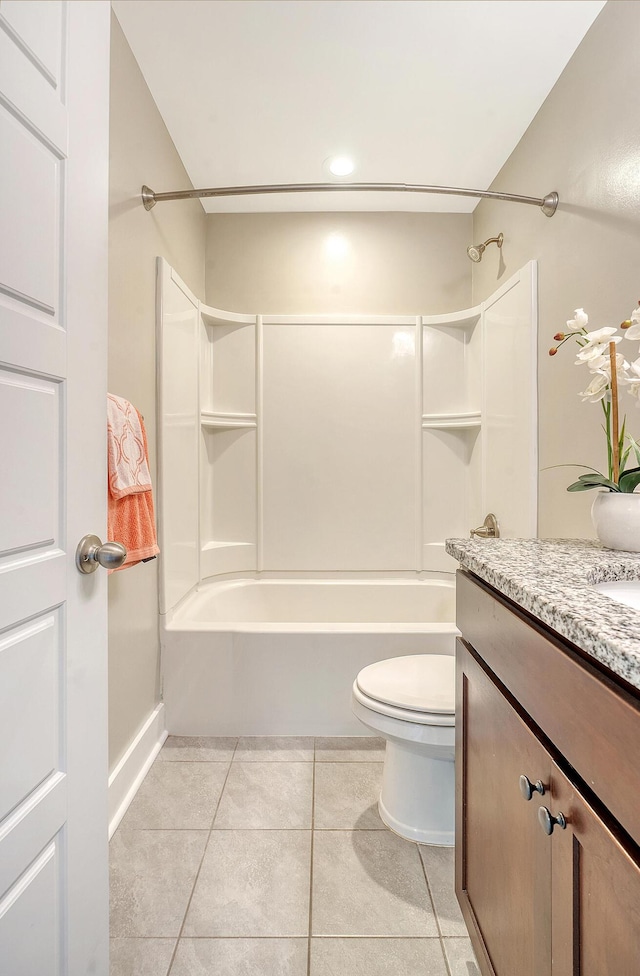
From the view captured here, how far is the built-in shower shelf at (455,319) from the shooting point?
2.75 m

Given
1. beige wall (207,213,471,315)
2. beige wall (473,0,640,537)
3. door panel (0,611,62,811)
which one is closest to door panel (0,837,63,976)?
door panel (0,611,62,811)

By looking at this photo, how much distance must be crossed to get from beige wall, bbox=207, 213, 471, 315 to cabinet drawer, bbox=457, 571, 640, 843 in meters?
2.33

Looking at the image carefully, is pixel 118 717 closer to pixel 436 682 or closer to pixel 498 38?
pixel 436 682

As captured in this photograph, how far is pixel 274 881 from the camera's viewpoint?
4.52 feet

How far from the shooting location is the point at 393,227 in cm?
287

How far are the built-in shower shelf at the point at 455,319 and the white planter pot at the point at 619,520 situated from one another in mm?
1824

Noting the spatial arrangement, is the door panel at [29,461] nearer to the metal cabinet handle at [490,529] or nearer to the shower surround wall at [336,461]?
the shower surround wall at [336,461]

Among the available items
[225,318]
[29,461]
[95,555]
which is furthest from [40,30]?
[225,318]

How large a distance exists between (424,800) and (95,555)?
1.25m

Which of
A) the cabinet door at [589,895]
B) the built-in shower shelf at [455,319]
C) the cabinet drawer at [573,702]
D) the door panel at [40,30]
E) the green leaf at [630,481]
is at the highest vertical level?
the built-in shower shelf at [455,319]

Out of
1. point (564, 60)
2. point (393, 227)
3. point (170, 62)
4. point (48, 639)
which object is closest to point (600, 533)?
point (48, 639)

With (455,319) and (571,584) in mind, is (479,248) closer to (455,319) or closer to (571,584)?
(455,319)

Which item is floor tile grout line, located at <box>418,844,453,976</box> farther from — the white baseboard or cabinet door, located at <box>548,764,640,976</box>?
the white baseboard

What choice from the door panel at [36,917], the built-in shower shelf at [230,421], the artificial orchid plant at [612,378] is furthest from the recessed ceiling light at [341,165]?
the door panel at [36,917]
